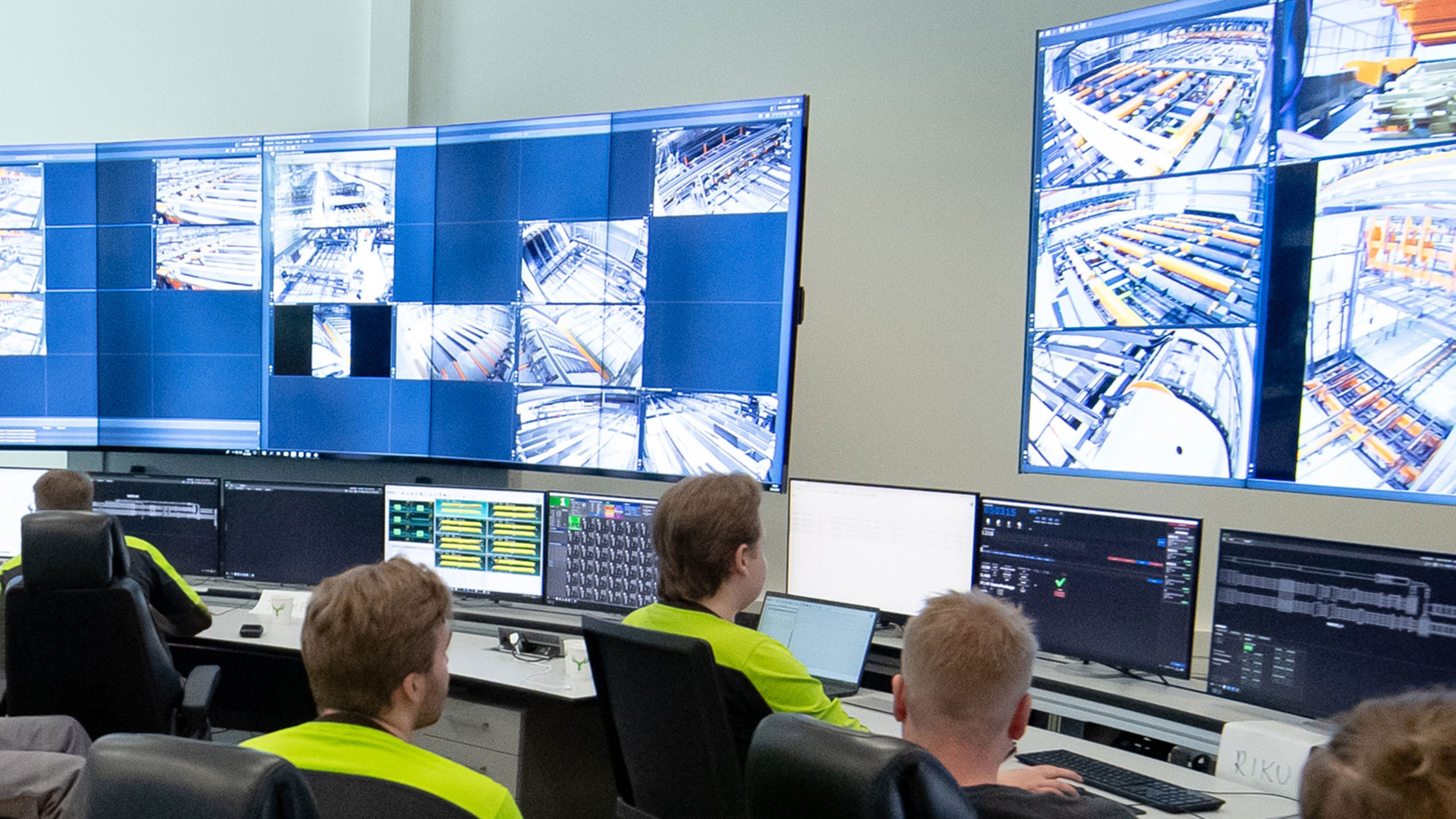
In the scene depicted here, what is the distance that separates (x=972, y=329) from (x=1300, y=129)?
122cm

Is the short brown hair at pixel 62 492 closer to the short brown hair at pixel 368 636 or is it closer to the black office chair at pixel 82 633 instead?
the black office chair at pixel 82 633

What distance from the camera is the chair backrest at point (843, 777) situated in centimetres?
115

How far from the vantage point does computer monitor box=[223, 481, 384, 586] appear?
13.1 feet

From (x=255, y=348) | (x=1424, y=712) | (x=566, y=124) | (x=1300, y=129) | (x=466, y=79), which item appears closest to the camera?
(x=1424, y=712)

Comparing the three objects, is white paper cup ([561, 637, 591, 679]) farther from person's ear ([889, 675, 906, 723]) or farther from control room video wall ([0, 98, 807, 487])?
person's ear ([889, 675, 906, 723])

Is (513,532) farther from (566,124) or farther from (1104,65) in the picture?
(1104,65)

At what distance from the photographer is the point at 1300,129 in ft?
8.57

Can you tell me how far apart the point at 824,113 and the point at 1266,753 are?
8.18 feet

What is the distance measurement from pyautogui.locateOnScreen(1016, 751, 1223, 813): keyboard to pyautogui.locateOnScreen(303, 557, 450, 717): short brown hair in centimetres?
133

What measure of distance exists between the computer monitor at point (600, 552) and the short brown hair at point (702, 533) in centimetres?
121

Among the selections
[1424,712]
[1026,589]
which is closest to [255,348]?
[1026,589]

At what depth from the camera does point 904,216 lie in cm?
379

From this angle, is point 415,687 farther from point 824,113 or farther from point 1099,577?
point 824,113

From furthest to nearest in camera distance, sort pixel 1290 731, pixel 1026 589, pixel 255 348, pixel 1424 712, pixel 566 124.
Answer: pixel 255 348
pixel 566 124
pixel 1026 589
pixel 1290 731
pixel 1424 712
